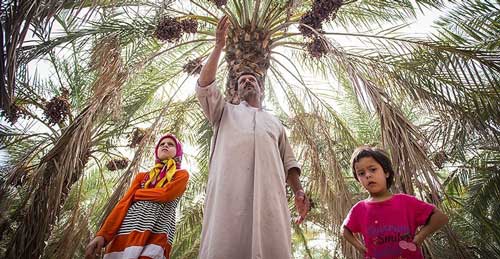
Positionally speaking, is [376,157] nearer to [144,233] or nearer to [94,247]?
[144,233]

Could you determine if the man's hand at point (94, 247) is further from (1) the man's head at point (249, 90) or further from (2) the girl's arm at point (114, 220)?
(1) the man's head at point (249, 90)

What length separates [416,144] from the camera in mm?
3596

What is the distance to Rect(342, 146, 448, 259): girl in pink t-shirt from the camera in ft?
7.36

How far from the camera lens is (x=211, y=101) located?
8.46 feet

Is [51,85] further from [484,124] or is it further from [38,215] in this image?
[484,124]

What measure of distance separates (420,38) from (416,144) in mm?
1496

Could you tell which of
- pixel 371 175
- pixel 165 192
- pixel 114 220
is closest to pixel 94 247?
pixel 114 220

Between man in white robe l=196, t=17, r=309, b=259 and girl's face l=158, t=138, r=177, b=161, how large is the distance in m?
0.72

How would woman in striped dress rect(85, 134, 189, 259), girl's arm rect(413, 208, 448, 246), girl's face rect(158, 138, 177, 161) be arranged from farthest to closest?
girl's face rect(158, 138, 177, 161), woman in striped dress rect(85, 134, 189, 259), girl's arm rect(413, 208, 448, 246)

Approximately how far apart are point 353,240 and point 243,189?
2.53 ft

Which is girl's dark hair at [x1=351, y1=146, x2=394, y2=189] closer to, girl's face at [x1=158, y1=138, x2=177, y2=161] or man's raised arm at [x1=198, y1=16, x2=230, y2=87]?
man's raised arm at [x1=198, y1=16, x2=230, y2=87]

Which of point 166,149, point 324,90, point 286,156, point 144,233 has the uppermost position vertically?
point 324,90

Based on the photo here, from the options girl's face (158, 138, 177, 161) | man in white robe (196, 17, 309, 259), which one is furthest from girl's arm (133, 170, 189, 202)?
man in white robe (196, 17, 309, 259)

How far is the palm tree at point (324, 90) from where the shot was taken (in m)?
3.64
